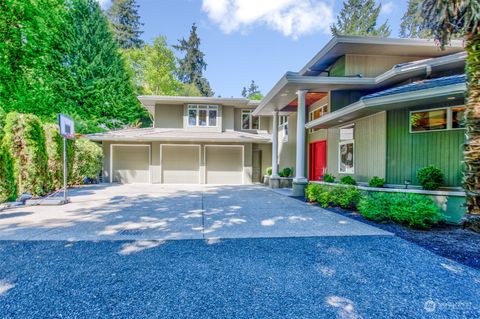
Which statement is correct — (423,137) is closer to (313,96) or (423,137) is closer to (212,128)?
(313,96)

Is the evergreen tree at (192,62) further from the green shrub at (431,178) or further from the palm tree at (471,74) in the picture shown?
the palm tree at (471,74)

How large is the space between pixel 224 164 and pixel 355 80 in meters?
8.74

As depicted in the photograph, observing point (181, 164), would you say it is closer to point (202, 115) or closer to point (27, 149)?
point (202, 115)

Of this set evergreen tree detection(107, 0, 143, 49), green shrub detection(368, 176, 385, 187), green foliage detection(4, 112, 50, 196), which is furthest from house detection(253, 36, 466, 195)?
evergreen tree detection(107, 0, 143, 49)

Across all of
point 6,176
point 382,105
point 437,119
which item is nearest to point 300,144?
point 382,105

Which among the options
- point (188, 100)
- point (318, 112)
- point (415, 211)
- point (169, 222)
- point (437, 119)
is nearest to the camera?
point (415, 211)

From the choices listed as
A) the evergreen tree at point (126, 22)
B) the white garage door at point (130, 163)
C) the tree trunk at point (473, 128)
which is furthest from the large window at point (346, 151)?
the evergreen tree at point (126, 22)

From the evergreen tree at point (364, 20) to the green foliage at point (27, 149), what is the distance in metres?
32.8

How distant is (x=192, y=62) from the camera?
1297 inches

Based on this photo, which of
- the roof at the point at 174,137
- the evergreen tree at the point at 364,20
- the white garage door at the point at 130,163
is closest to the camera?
the roof at the point at 174,137

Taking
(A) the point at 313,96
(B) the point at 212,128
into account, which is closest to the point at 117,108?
(B) the point at 212,128

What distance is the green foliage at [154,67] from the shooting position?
2594 cm

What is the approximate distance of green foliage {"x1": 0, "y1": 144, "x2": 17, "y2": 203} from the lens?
6.56 meters

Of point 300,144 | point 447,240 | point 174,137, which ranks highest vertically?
point 174,137
